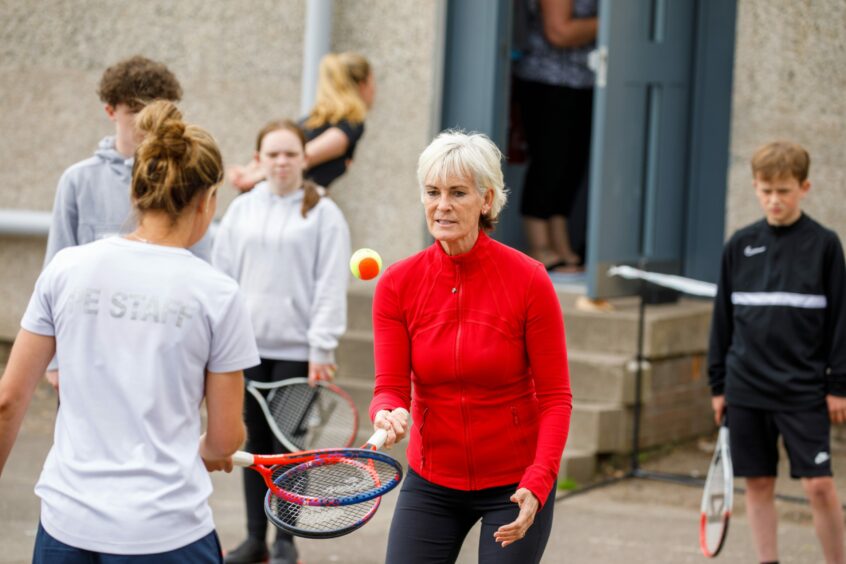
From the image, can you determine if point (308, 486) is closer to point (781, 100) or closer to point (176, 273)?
point (176, 273)

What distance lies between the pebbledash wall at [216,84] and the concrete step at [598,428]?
1833 millimetres

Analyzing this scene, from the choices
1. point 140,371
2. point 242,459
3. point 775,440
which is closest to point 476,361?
point 242,459

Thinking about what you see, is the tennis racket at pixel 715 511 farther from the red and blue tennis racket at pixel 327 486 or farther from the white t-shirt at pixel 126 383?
the white t-shirt at pixel 126 383

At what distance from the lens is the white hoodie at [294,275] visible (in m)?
5.51

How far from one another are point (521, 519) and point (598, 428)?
3.89m

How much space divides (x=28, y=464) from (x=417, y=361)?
4336mm

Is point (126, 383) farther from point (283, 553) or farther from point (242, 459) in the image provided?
point (283, 553)

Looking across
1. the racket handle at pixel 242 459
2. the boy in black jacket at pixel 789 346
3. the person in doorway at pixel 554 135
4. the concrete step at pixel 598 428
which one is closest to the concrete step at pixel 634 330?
the concrete step at pixel 598 428

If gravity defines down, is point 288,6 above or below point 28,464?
above

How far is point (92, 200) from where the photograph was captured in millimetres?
4555

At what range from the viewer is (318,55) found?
27.0ft

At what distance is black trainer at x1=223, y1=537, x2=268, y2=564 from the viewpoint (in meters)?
5.50

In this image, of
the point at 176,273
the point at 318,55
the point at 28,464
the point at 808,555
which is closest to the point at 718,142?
the point at 318,55

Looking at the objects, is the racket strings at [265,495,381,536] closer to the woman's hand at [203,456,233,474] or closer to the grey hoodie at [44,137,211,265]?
the woman's hand at [203,456,233,474]
